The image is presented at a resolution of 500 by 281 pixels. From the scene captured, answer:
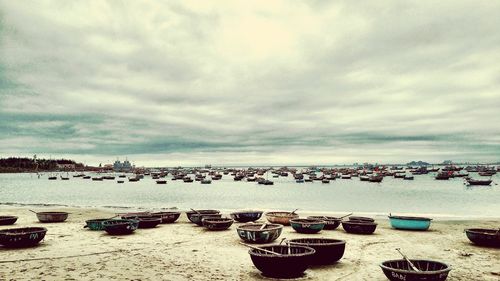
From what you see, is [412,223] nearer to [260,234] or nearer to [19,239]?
[260,234]

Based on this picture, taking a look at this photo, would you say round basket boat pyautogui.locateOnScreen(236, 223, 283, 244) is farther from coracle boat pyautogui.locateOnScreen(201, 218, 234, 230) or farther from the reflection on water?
the reflection on water

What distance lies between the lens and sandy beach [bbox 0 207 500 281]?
13477mm

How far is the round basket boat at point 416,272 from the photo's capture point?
1030 centimetres

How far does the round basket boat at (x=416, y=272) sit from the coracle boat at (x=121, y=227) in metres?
15.2

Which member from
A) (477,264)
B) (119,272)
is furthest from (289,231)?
(119,272)

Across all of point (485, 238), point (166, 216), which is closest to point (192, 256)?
point (166, 216)

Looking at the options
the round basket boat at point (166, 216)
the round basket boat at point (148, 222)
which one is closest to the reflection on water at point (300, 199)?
the round basket boat at point (166, 216)

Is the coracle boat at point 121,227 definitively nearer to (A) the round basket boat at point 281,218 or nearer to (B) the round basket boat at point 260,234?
(B) the round basket boat at point 260,234

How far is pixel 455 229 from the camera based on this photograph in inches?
1056

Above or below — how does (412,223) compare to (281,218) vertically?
below

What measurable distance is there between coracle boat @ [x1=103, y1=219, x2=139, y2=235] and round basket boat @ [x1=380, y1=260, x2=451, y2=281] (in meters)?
15.2

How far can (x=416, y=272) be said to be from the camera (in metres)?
10.3

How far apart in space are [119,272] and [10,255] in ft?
19.3

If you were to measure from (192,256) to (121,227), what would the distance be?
23.2 feet
